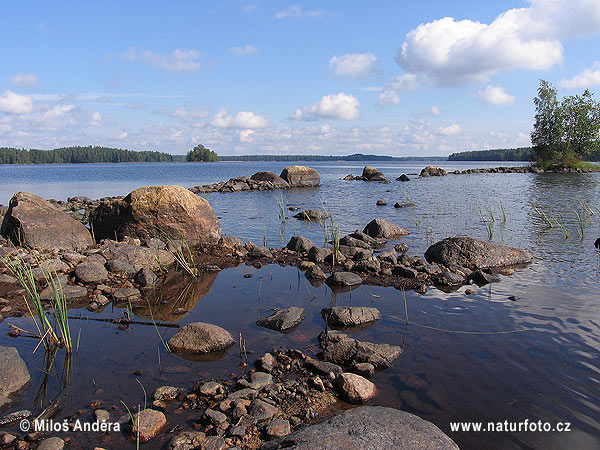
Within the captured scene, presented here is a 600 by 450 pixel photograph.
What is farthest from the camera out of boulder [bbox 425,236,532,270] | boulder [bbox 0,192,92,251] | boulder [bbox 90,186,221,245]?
boulder [bbox 90,186,221,245]

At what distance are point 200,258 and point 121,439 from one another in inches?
323

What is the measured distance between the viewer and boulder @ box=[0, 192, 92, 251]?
1143 centimetres

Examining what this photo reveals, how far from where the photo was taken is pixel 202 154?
18850 centimetres

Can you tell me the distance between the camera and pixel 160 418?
14.4 feet

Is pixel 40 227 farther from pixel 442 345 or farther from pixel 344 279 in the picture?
pixel 442 345

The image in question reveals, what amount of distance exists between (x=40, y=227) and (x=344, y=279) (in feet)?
29.4

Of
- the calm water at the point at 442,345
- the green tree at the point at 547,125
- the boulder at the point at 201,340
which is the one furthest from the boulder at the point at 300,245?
the green tree at the point at 547,125

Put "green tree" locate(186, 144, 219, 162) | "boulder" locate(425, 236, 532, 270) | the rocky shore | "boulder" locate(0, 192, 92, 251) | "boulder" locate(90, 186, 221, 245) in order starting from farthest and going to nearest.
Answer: "green tree" locate(186, 144, 219, 162) < "boulder" locate(90, 186, 221, 245) < "boulder" locate(0, 192, 92, 251) < "boulder" locate(425, 236, 532, 270) < the rocky shore

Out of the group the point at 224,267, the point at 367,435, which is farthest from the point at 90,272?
the point at 367,435

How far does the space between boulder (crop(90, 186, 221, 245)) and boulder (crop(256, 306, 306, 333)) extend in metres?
6.64

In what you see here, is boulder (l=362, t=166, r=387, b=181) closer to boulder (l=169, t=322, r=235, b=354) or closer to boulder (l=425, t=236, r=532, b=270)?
boulder (l=425, t=236, r=532, b=270)

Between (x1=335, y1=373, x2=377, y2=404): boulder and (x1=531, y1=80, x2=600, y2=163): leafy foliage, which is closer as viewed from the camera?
(x1=335, y1=373, x2=377, y2=404): boulder

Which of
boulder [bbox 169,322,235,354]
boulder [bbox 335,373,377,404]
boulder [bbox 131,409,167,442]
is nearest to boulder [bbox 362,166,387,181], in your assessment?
boulder [bbox 169,322,235,354]

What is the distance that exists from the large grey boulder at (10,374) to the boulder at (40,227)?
22.8 ft
